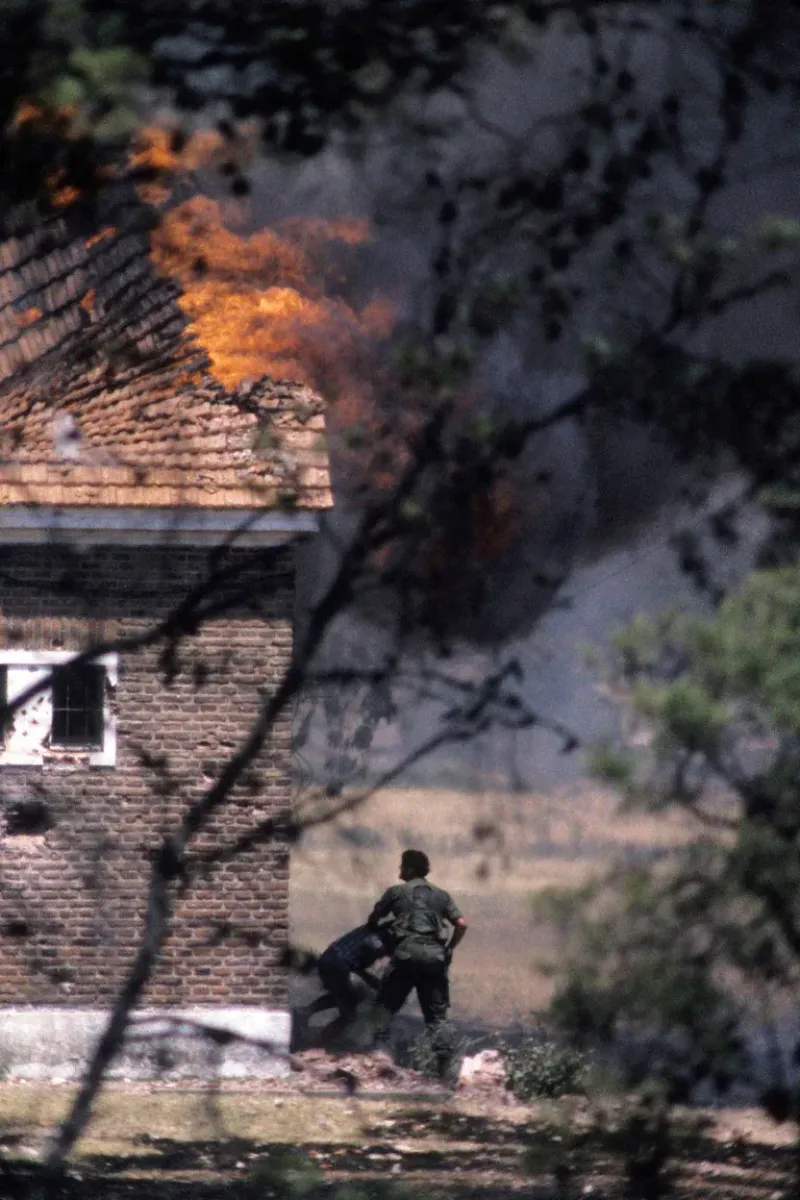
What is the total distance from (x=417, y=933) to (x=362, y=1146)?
2770 millimetres

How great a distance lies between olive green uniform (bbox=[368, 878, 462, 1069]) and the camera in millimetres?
14750

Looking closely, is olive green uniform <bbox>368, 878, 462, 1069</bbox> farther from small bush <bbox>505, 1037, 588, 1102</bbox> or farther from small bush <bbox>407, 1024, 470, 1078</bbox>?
small bush <bbox>505, 1037, 588, 1102</bbox>

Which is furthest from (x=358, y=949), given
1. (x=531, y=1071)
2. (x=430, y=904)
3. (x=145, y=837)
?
(x=145, y=837)

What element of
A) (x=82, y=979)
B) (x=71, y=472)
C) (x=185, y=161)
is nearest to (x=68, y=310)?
(x=185, y=161)

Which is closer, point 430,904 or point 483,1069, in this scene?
point 430,904

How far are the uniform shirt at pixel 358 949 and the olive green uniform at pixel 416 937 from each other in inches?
6.0

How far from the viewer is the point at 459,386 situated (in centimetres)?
539

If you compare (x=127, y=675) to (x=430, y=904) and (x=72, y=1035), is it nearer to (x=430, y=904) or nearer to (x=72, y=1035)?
(x=72, y=1035)

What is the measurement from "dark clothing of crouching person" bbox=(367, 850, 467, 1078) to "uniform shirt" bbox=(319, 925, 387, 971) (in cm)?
15

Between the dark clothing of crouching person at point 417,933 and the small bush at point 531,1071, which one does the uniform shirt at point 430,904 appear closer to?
the dark clothing of crouching person at point 417,933

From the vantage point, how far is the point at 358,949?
49.3 feet

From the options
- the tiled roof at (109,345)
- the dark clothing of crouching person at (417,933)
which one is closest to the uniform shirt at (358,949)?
the dark clothing of crouching person at (417,933)

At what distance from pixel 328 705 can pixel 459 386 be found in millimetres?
2292

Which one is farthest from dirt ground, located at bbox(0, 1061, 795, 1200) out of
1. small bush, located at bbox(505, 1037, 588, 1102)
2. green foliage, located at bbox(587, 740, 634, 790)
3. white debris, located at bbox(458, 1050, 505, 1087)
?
green foliage, located at bbox(587, 740, 634, 790)
